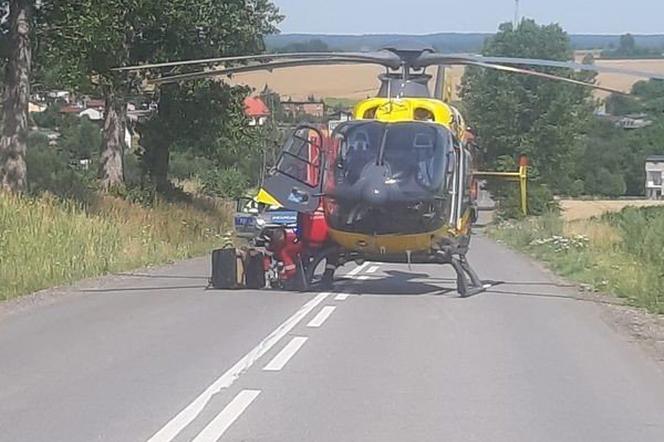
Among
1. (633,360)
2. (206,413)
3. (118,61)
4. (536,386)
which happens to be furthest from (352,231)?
→ (118,61)

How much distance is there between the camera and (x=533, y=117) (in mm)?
74812

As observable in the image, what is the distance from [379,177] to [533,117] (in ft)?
195

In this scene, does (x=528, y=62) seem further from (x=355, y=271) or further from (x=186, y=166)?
(x=186, y=166)

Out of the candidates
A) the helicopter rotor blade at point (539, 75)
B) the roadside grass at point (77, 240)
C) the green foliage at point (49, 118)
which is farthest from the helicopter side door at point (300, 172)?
the green foliage at point (49, 118)

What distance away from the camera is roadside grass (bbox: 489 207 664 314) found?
716 inches

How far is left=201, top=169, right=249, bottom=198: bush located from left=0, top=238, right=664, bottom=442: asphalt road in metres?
28.7

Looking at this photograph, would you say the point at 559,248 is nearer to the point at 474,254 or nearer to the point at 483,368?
the point at 474,254

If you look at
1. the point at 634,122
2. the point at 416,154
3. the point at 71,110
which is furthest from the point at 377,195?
the point at 71,110

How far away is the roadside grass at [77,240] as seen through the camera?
743 inches

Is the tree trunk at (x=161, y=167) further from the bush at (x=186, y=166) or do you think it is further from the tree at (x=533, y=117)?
the tree at (x=533, y=117)

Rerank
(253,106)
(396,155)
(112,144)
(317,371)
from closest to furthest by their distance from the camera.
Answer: (317,371) < (396,155) < (112,144) < (253,106)

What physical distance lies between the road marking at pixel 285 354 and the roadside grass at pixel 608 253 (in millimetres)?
5631

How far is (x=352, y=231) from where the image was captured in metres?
17.3

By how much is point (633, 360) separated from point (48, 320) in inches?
252
